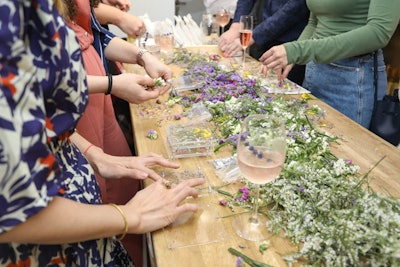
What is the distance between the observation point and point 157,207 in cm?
93

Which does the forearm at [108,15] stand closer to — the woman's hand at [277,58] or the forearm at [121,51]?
the forearm at [121,51]

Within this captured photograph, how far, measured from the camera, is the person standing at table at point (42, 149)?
2.00 feet

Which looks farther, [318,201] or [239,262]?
[318,201]

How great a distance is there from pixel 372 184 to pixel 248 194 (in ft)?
1.35

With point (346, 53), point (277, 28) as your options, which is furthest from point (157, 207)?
point (277, 28)

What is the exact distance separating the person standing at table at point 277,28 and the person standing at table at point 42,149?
5.87ft

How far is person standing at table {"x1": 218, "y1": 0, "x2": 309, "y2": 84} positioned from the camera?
2.51 m

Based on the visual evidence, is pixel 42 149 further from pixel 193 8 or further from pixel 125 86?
pixel 193 8

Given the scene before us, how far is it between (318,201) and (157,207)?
0.43m

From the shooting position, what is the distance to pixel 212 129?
1.46m

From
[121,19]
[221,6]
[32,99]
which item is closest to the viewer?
[32,99]

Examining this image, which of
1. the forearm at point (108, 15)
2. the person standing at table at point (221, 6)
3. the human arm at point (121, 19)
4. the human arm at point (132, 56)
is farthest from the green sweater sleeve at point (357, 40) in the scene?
the person standing at table at point (221, 6)

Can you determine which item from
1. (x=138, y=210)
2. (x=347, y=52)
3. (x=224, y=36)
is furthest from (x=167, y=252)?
(x=224, y=36)

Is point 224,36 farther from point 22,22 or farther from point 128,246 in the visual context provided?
point 22,22
